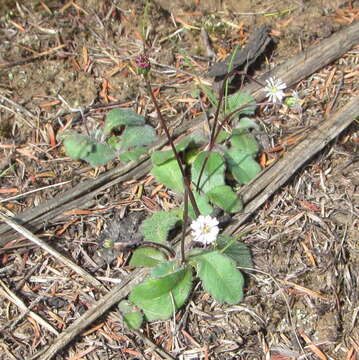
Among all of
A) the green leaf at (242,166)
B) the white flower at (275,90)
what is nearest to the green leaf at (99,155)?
the green leaf at (242,166)

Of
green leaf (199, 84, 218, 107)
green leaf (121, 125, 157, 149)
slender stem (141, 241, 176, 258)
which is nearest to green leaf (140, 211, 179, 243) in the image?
slender stem (141, 241, 176, 258)

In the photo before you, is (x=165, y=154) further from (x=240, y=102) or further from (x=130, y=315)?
(x=130, y=315)

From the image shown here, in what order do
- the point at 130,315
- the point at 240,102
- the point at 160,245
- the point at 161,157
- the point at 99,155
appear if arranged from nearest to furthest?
the point at 130,315 < the point at 160,245 < the point at 161,157 < the point at 99,155 < the point at 240,102

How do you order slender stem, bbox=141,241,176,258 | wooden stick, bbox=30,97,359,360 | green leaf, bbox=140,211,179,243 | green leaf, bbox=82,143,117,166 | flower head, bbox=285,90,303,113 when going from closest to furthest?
1. wooden stick, bbox=30,97,359,360
2. slender stem, bbox=141,241,176,258
3. green leaf, bbox=140,211,179,243
4. green leaf, bbox=82,143,117,166
5. flower head, bbox=285,90,303,113

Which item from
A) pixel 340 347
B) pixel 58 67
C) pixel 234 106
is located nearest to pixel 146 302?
pixel 340 347

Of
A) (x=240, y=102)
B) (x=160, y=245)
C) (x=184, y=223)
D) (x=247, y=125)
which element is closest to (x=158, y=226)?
(x=160, y=245)

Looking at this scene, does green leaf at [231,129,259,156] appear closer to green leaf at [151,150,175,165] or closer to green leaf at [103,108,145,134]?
green leaf at [151,150,175,165]
